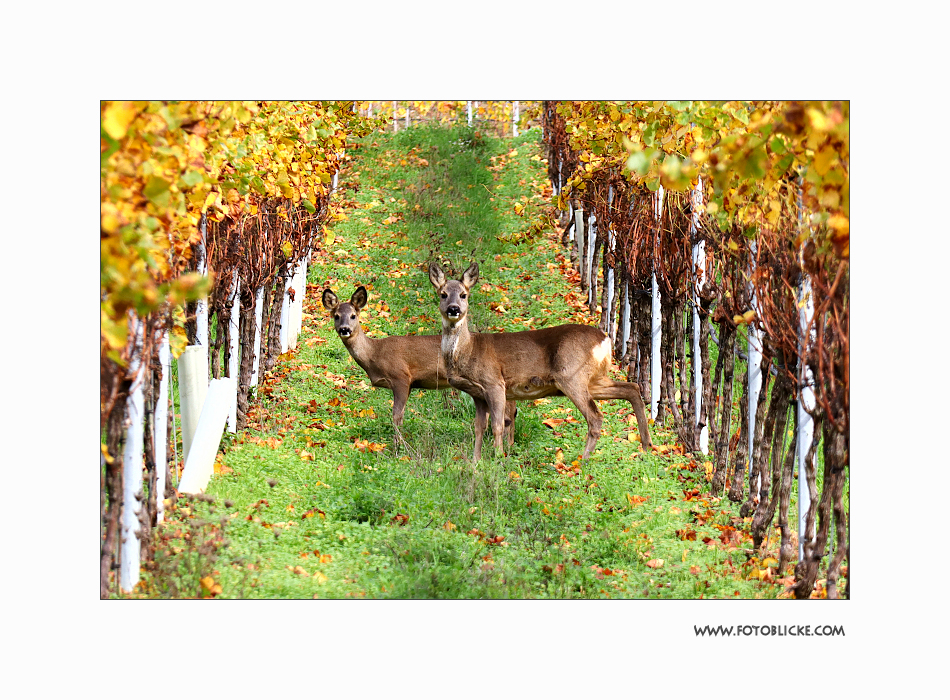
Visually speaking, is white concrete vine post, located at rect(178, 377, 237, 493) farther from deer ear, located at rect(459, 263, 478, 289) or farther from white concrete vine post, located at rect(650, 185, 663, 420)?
white concrete vine post, located at rect(650, 185, 663, 420)

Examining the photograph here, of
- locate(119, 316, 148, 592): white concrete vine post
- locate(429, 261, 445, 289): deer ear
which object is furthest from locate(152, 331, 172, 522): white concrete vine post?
locate(429, 261, 445, 289): deer ear

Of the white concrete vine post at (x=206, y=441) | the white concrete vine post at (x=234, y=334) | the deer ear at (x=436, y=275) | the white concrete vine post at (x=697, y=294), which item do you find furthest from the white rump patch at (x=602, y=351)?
the white concrete vine post at (x=206, y=441)

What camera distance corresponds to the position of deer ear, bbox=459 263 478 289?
9.27m

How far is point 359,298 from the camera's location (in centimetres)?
1075

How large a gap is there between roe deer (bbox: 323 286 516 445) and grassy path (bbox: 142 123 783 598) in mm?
251

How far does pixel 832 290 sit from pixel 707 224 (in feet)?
8.38

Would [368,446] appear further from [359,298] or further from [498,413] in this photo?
[359,298]

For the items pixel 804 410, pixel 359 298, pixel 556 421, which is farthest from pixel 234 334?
pixel 804 410

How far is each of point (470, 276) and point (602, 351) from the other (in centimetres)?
144

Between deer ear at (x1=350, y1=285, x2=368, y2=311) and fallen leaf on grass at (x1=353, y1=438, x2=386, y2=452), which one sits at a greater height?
deer ear at (x1=350, y1=285, x2=368, y2=311)

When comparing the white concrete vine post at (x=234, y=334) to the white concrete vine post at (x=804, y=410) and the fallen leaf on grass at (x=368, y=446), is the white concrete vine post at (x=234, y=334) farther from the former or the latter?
the white concrete vine post at (x=804, y=410)

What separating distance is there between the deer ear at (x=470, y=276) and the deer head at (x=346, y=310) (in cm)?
152

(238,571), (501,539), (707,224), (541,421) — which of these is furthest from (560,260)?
(238,571)
